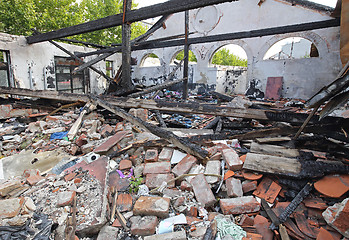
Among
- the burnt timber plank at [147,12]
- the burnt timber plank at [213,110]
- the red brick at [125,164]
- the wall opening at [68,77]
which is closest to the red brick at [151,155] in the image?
the red brick at [125,164]

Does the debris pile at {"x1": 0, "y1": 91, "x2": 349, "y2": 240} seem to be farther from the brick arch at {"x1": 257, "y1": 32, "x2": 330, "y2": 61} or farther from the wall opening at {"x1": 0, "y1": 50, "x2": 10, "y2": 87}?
the brick arch at {"x1": 257, "y1": 32, "x2": 330, "y2": 61}

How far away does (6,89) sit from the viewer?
493 cm

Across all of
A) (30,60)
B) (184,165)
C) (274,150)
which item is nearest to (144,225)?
(184,165)

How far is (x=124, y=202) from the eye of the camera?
207 cm

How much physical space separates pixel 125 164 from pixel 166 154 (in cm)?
60

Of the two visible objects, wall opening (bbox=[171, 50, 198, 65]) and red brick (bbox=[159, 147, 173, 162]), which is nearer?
red brick (bbox=[159, 147, 173, 162])

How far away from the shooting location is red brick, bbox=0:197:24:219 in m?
1.60

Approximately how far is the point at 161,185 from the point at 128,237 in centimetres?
66

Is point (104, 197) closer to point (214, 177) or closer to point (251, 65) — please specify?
point (214, 177)

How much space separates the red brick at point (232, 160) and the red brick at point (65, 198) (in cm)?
181

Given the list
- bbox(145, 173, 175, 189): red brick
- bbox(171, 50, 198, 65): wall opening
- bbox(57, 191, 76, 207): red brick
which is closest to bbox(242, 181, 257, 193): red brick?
bbox(145, 173, 175, 189): red brick

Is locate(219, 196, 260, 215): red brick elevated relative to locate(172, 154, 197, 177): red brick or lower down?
lower down

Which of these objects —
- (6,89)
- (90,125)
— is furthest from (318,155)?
(6,89)

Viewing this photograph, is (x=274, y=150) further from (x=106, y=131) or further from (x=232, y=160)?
(x=106, y=131)
